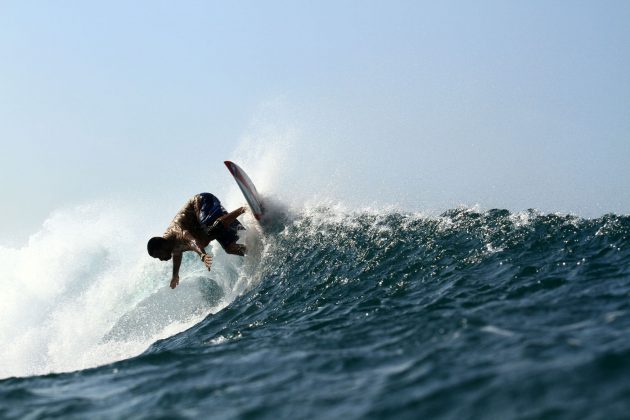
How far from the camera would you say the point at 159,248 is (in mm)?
12234

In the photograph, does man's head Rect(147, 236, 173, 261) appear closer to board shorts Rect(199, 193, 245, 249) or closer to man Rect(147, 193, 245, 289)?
man Rect(147, 193, 245, 289)

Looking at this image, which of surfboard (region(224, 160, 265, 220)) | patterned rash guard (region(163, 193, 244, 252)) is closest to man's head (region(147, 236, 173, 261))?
patterned rash guard (region(163, 193, 244, 252))

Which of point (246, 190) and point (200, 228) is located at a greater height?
point (246, 190)

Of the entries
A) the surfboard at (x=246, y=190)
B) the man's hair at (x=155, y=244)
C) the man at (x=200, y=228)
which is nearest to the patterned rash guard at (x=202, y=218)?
the man at (x=200, y=228)

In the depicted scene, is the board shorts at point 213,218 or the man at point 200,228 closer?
the man at point 200,228

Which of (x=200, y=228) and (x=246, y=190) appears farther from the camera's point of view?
(x=246, y=190)

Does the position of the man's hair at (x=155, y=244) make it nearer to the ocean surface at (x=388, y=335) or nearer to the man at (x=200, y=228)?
the man at (x=200, y=228)

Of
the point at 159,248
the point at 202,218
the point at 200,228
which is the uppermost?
the point at 202,218

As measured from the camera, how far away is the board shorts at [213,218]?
13266mm

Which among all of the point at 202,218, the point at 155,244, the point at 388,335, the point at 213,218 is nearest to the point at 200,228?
the point at 202,218

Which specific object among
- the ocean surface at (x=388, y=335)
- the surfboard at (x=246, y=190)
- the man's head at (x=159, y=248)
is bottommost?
the ocean surface at (x=388, y=335)

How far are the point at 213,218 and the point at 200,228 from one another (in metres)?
0.34

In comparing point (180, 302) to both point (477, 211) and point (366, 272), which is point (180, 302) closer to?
point (366, 272)

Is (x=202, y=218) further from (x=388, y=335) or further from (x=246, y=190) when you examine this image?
(x=388, y=335)
